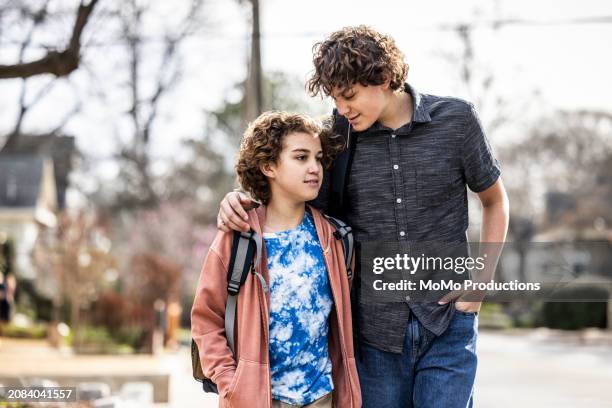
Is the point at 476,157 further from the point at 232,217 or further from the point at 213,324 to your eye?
the point at 213,324

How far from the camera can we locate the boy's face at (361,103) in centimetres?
298

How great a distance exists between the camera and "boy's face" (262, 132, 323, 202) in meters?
3.07

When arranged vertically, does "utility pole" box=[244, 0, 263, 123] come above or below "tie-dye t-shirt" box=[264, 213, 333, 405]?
above

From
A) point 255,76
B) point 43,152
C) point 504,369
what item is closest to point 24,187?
point 43,152

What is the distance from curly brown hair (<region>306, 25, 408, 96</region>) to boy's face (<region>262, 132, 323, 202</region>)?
0.62 ft

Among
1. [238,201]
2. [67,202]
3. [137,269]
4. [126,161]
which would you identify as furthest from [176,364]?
[67,202]

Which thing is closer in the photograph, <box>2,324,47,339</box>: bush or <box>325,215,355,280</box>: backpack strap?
<box>325,215,355,280</box>: backpack strap

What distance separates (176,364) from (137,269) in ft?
26.1

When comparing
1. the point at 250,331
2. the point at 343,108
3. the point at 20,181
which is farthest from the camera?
the point at 20,181

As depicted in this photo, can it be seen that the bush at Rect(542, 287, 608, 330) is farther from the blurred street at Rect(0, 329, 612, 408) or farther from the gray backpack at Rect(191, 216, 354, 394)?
the gray backpack at Rect(191, 216, 354, 394)

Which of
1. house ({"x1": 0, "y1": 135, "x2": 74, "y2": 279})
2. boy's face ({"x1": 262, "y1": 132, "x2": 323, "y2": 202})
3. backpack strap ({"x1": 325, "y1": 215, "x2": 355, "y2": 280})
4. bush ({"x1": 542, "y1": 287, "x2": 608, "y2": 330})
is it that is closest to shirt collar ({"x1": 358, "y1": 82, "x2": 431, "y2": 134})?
boy's face ({"x1": 262, "y1": 132, "x2": 323, "y2": 202})

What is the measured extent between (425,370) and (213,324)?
0.76 m

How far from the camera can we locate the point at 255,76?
10438mm

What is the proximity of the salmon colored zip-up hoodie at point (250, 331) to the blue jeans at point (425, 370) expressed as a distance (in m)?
0.11
